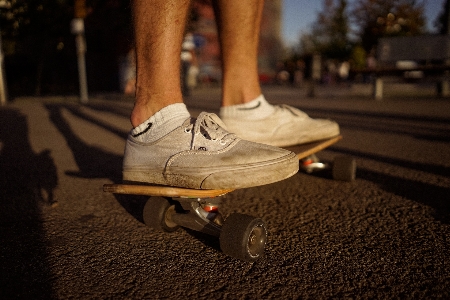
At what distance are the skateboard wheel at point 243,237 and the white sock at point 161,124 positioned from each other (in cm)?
36

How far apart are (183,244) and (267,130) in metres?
0.62

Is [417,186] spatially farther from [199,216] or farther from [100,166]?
[100,166]

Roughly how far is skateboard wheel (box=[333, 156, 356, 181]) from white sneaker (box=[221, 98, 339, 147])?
0.16 m

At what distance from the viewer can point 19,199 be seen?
1619 mm

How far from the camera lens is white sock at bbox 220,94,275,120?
1.55 metres

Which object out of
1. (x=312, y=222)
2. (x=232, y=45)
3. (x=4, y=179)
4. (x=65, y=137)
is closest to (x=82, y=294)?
(x=312, y=222)

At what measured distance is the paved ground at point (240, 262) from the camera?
0.91 metres

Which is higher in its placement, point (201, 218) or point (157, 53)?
point (157, 53)

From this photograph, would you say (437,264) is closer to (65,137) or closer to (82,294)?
(82,294)

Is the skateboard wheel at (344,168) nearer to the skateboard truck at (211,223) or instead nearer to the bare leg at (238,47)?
the bare leg at (238,47)

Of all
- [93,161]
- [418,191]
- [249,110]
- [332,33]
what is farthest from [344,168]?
[332,33]

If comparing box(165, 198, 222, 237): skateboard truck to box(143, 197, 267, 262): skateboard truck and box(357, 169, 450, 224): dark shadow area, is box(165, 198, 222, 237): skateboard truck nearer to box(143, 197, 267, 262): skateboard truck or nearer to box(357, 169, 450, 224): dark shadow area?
box(143, 197, 267, 262): skateboard truck

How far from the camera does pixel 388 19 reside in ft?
89.6

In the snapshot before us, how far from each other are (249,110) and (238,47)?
0.30 metres
